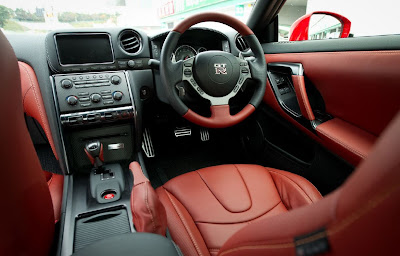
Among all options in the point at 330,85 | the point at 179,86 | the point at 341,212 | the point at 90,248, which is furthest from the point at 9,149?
the point at 330,85

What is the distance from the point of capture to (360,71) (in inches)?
42.2

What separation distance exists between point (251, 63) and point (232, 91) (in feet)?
0.59

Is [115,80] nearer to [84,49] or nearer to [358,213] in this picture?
[84,49]

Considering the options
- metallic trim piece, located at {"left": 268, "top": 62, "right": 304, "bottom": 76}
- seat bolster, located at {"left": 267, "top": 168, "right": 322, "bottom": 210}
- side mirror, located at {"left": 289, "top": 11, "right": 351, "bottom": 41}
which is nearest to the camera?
seat bolster, located at {"left": 267, "top": 168, "right": 322, "bottom": 210}

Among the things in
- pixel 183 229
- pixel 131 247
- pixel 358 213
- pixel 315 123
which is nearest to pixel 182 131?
pixel 315 123

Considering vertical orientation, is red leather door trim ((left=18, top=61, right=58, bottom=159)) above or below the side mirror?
below

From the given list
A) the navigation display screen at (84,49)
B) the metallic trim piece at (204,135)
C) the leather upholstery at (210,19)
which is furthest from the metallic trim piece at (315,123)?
the navigation display screen at (84,49)

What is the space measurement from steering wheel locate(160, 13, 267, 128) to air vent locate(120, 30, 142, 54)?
385 mm

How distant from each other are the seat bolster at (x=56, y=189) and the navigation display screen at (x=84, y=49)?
1.83 ft

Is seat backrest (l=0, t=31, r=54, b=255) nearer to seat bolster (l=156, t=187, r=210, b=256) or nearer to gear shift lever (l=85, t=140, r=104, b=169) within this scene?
seat bolster (l=156, t=187, r=210, b=256)

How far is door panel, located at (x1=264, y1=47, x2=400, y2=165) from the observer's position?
979 mm

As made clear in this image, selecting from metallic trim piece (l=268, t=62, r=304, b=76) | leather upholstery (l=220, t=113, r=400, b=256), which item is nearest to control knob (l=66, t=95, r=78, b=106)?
metallic trim piece (l=268, t=62, r=304, b=76)

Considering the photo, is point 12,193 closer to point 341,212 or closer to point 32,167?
point 32,167

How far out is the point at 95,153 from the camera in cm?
129
